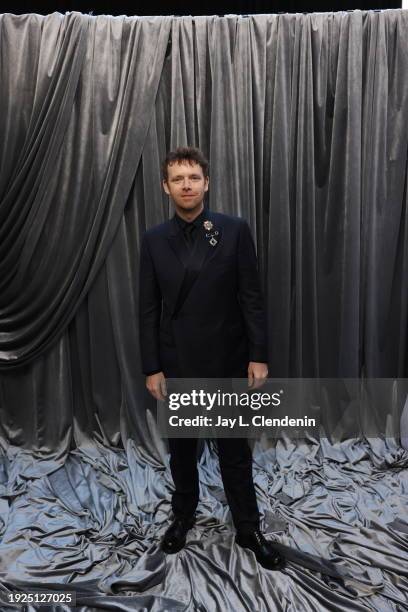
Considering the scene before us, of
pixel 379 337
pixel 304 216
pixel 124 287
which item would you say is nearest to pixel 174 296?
pixel 124 287

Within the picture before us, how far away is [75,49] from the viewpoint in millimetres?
2432

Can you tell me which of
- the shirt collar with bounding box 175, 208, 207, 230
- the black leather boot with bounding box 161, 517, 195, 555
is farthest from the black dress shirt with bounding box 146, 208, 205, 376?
the black leather boot with bounding box 161, 517, 195, 555

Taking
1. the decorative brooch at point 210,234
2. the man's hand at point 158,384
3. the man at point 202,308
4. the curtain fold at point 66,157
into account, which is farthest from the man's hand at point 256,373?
the curtain fold at point 66,157

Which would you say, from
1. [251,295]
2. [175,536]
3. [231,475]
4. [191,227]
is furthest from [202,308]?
[175,536]

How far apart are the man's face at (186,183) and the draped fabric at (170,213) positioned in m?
0.82

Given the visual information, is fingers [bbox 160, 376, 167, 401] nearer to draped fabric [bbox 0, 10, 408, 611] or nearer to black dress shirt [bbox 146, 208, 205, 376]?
black dress shirt [bbox 146, 208, 205, 376]

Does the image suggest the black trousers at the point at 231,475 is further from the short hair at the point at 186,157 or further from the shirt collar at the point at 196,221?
the short hair at the point at 186,157

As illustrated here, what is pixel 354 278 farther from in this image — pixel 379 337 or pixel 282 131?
pixel 282 131

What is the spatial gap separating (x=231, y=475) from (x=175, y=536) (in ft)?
1.11

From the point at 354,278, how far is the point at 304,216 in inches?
15.1

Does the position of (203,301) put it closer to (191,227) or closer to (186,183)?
(191,227)

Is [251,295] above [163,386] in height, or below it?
above

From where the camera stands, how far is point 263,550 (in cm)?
184

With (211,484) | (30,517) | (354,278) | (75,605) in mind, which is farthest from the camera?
(354,278)
